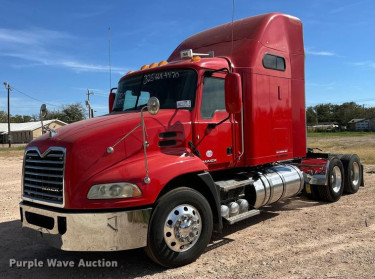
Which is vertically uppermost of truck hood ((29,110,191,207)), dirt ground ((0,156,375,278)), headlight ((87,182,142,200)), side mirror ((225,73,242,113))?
side mirror ((225,73,242,113))

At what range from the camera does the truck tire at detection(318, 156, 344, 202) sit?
8117 mm

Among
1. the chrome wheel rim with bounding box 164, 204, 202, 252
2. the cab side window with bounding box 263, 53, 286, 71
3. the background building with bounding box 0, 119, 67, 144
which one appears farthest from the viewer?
the background building with bounding box 0, 119, 67, 144

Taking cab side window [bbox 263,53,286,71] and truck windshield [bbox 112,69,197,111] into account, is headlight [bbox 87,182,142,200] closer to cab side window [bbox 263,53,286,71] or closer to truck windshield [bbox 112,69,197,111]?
truck windshield [bbox 112,69,197,111]

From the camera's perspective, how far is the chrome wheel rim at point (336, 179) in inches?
334

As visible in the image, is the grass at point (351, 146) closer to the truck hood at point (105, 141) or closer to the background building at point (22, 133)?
the truck hood at point (105, 141)

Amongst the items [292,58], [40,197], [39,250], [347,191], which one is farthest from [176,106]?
[347,191]

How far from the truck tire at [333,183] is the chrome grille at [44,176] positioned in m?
6.26

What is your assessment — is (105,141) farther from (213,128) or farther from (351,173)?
(351,173)

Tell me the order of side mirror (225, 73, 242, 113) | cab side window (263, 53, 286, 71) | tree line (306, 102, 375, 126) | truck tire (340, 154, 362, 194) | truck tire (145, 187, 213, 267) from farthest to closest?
1. tree line (306, 102, 375, 126)
2. truck tire (340, 154, 362, 194)
3. cab side window (263, 53, 286, 71)
4. side mirror (225, 73, 242, 113)
5. truck tire (145, 187, 213, 267)

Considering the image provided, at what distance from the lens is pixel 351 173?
9039 mm

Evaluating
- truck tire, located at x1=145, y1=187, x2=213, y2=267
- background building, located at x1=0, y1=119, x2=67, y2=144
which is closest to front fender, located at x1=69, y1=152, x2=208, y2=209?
truck tire, located at x1=145, y1=187, x2=213, y2=267

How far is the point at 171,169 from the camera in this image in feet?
14.0

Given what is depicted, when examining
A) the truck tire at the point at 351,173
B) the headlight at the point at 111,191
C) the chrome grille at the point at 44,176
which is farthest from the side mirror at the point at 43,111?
the truck tire at the point at 351,173

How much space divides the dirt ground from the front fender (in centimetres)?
102
